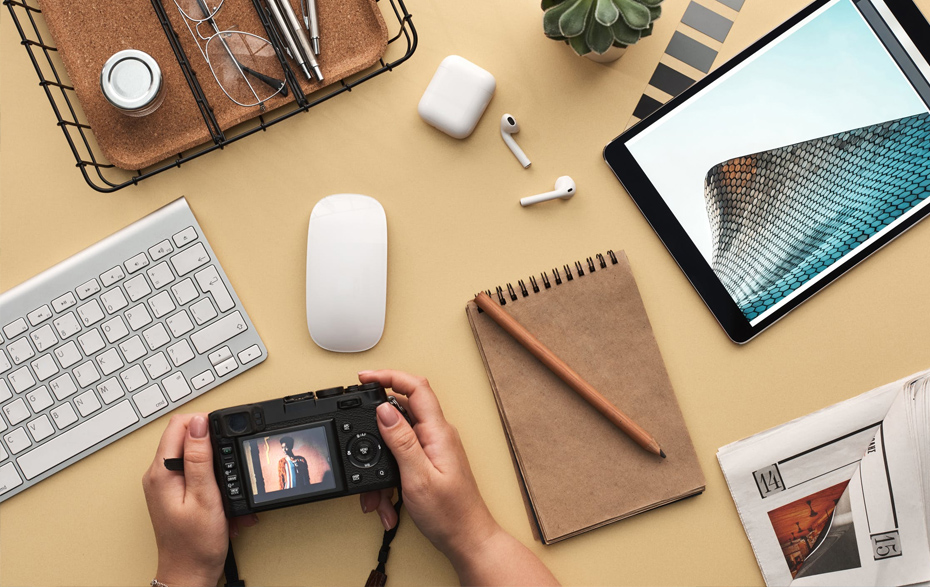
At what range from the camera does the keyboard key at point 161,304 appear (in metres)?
0.69

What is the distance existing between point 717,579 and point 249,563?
0.59 m

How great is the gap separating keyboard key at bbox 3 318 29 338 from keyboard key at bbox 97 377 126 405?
11 cm

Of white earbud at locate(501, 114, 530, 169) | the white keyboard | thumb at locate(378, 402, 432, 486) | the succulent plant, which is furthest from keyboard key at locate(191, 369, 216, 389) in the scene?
the succulent plant

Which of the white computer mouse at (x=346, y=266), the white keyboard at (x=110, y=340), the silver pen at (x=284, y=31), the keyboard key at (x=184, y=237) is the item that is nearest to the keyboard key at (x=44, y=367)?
the white keyboard at (x=110, y=340)

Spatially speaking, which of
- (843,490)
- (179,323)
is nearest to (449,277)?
(179,323)

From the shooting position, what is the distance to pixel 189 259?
690 millimetres

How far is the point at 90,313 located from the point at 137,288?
0.06 metres

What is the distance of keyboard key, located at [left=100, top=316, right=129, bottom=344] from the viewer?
0.69m

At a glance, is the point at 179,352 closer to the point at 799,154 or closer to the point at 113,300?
the point at 113,300

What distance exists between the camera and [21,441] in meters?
0.69

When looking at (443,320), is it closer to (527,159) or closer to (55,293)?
(527,159)

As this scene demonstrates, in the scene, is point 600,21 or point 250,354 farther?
point 250,354

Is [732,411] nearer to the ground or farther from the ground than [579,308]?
nearer to the ground

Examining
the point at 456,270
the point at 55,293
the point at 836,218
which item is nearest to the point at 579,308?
the point at 456,270
